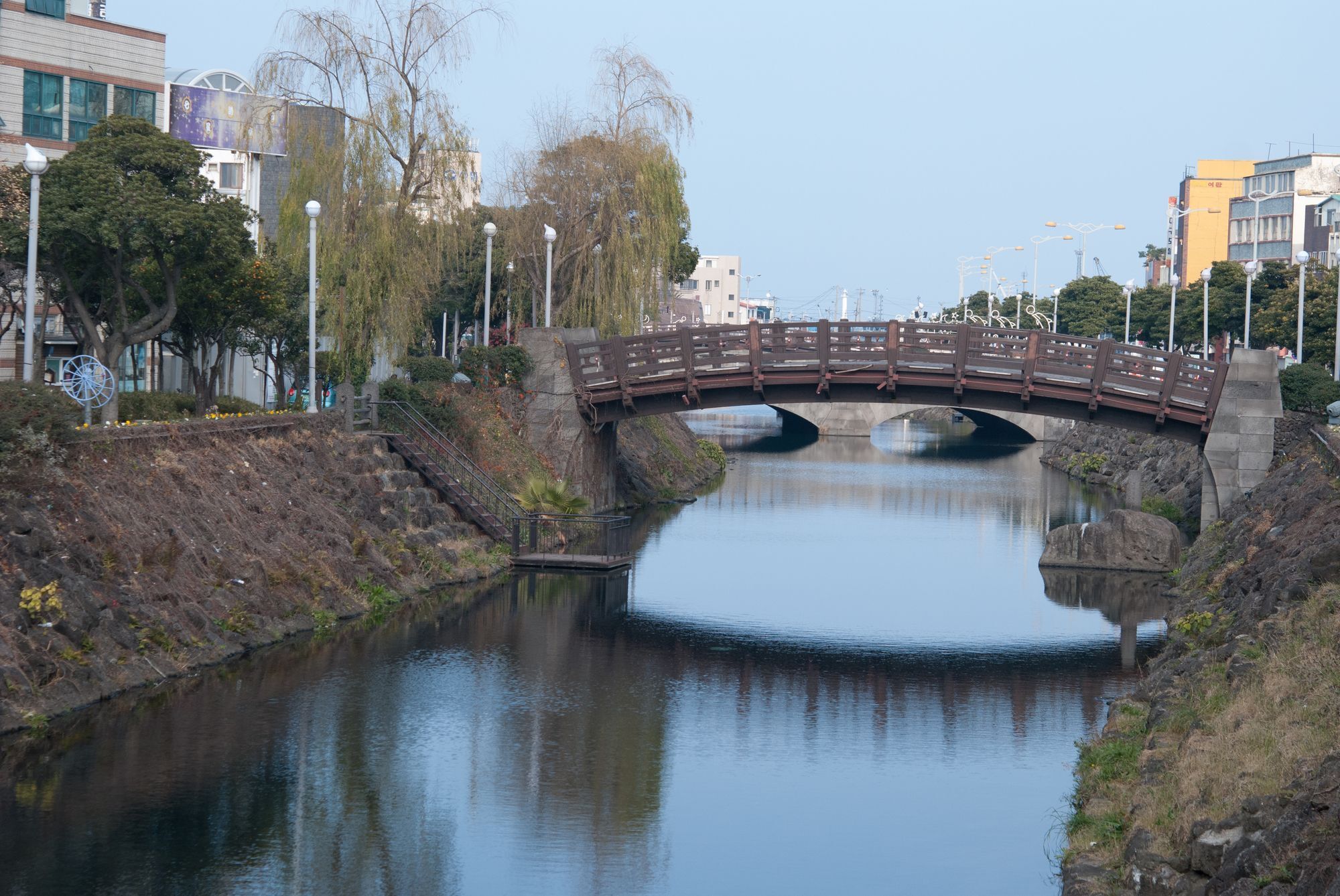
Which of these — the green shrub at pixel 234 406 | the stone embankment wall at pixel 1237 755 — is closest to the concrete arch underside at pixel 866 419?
the green shrub at pixel 234 406

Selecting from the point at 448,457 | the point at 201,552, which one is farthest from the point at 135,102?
the point at 201,552

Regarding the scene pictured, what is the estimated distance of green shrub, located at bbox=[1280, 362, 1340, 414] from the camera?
4641cm

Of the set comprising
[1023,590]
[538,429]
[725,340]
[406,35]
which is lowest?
[1023,590]

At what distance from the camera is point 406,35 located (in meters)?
47.5

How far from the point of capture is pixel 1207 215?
15600cm

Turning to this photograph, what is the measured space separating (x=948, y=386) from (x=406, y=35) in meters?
19.8

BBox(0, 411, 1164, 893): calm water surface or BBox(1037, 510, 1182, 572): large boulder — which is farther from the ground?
BBox(1037, 510, 1182, 572): large boulder

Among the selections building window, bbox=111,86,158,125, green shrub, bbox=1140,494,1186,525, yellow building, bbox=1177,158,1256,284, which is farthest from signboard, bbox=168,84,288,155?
yellow building, bbox=1177,158,1256,284

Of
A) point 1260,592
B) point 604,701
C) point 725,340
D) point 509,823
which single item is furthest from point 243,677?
point 725,340

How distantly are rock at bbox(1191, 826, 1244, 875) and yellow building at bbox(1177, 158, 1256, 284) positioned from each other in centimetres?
14114

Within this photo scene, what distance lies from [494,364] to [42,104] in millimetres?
16210

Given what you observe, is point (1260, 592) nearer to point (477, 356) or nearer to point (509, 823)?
point (509, 823)

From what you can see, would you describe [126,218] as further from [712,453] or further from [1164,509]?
[712,453]

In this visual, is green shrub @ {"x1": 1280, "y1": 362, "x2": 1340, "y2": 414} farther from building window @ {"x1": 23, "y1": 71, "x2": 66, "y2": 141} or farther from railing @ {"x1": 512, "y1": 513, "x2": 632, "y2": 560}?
building window @ {"x1": 23, "y1": 71, "x2": 66, "y2": 141}
